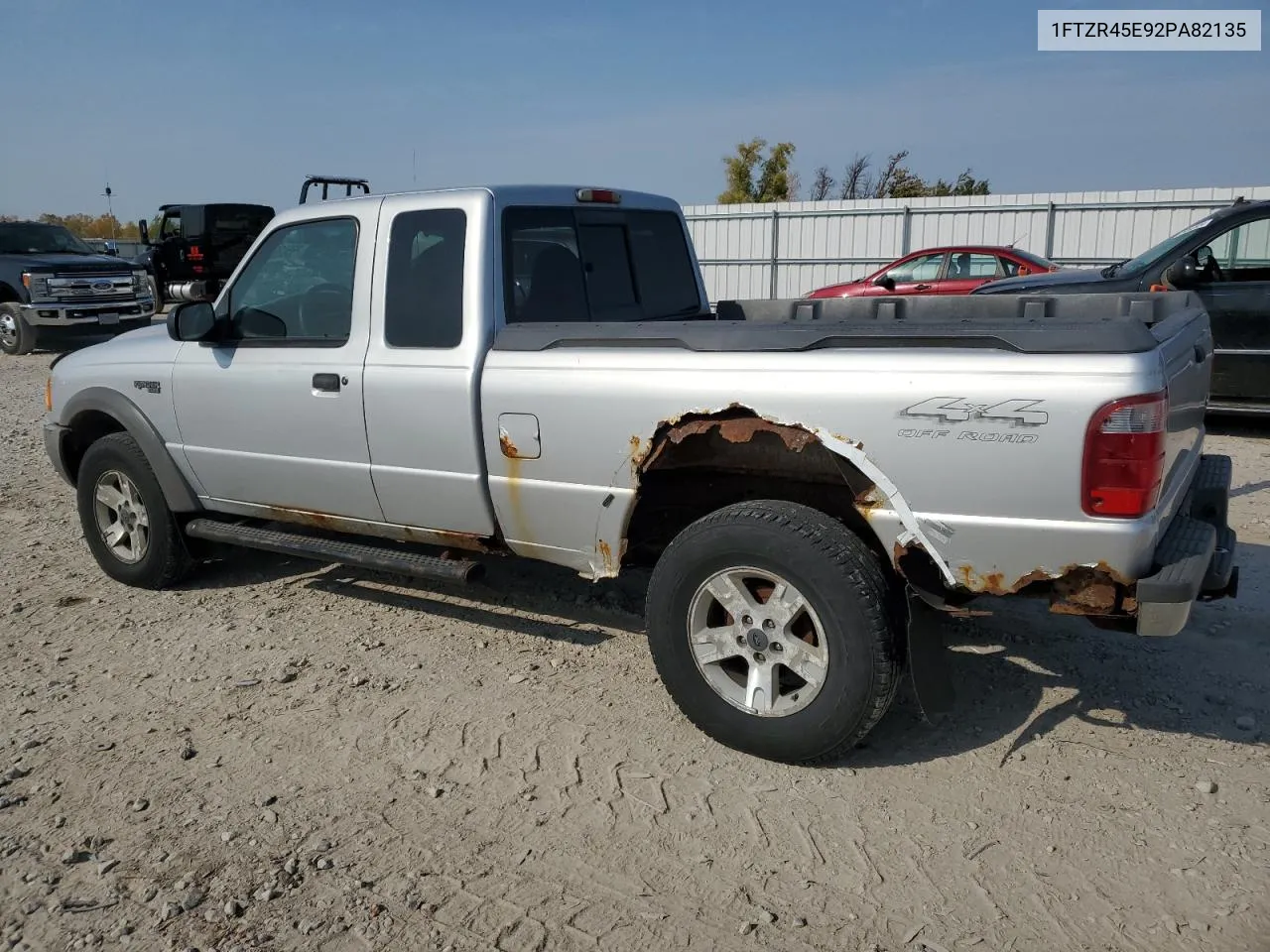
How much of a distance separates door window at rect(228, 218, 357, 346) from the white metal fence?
50.4ft

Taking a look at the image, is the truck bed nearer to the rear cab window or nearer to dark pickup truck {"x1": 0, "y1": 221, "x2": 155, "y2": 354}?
the rear cab window

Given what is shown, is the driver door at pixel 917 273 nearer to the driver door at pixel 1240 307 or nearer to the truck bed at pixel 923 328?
the driver door at pixel 1240 307

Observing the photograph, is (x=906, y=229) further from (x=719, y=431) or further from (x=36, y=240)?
(x=719, y=431)

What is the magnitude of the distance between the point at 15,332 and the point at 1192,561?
17.7 metres

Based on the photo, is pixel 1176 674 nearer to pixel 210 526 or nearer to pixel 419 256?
pixel 419 256

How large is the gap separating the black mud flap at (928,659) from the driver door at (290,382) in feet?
7.83

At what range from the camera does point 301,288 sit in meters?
4.76

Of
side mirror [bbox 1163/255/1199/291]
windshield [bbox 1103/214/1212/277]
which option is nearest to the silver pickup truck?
side mirror [bbox 1163/255/1199/291]

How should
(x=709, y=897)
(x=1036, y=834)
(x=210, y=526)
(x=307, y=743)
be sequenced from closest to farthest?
(x=709, y=897), (x=1036, y=834), (x=307, y=743), (x=210, y=526)

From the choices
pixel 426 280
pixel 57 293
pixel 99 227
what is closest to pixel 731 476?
pixel 426 280

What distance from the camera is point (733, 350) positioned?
3439 millimetres

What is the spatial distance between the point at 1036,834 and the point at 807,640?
92 cm

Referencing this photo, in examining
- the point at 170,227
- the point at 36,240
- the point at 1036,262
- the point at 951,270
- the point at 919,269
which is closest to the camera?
the point at 1036,262

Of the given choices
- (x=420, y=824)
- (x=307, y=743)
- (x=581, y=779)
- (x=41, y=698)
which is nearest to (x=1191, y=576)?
(x=581, y=779)
